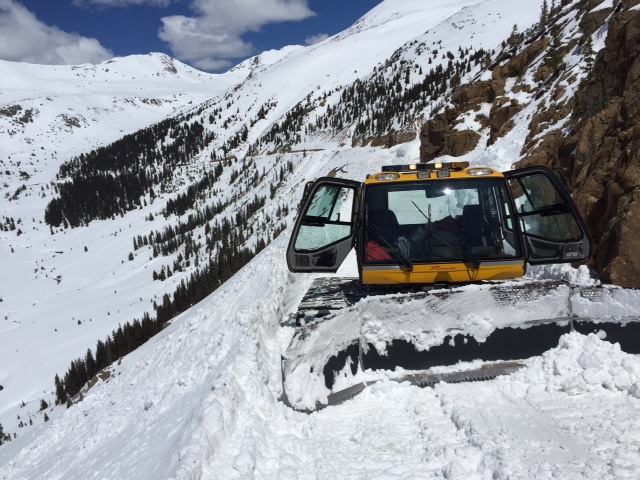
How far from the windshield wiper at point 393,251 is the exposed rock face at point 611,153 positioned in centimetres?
407

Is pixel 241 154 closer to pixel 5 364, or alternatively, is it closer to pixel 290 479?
pixel 5 364

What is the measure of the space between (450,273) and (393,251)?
70 cm

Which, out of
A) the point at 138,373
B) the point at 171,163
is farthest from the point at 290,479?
the point at 171,163

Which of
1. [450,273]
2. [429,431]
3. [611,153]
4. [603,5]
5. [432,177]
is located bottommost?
[429,431]

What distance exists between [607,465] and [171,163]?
188 metres

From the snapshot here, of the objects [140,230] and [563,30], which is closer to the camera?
[563,30]

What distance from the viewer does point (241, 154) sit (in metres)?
146

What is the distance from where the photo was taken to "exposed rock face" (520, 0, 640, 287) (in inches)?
383

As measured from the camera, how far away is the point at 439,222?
595 centimetres

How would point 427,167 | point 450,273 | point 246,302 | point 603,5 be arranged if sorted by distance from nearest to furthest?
1. point 450,273
2. point 427,167
3. point 246,302
4. point 603,5


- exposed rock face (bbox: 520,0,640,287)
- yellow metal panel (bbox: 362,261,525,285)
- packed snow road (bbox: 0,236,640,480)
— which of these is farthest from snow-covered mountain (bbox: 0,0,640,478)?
exposed rock face (bbox: 520,0,640,287)

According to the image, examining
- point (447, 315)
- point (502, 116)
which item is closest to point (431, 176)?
point (447, 315)

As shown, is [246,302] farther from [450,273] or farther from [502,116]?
[502,116]

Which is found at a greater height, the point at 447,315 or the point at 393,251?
the point at 393,251
